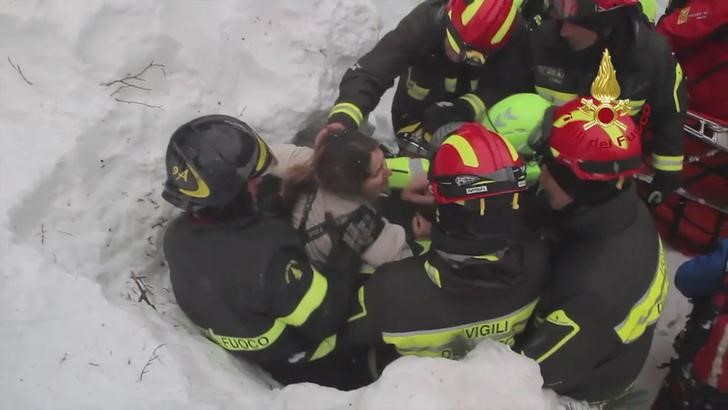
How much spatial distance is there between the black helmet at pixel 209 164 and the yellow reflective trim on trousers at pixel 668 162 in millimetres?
2333

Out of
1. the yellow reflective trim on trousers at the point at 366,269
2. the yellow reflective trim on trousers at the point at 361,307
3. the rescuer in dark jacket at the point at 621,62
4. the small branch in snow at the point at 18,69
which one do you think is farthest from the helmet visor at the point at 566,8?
the small branch in snow at the point at 18,69

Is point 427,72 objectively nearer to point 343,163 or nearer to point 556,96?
point 556,96

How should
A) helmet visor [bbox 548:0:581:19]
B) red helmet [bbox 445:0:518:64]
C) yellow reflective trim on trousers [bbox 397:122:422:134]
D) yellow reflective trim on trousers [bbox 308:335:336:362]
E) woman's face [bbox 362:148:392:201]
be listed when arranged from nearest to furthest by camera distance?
yellow reflective trim on trousers [bbox 308:335:336:362], woman's face [bbox 362:148:392:201], helmet visor [bbox 548:0:581:19], red helmet [bbox 445:0:518:64], yellow reflective trim on trousers [bbox 397:122:422:134]

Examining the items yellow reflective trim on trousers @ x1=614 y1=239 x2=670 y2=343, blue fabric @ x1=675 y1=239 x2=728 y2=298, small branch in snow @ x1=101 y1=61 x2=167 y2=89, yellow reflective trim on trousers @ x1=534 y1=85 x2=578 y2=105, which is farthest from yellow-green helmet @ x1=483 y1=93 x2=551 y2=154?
small branch in snow @ x1=101 y1=61 x2=167 y2=89

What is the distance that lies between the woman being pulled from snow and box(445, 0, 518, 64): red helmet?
2.42 ft

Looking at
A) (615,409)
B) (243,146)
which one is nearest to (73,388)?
(243,146)

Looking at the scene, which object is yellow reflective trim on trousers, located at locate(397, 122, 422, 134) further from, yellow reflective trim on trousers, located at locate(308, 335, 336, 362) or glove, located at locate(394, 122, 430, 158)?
yellow reflective trim on trousers, located at locate(308, 335, 336, 362)

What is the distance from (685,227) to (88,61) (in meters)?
3.65

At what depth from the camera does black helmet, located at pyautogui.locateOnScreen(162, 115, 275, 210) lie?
2.38 m

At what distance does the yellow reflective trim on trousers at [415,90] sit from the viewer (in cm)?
379

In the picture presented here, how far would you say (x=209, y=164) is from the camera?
238cm

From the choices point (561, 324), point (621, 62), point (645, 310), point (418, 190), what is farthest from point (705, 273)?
point (418, 190)

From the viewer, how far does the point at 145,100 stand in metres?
3.30

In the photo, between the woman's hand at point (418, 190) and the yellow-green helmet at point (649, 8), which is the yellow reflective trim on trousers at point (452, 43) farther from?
the yellow-green helmet at point (649, 8)
